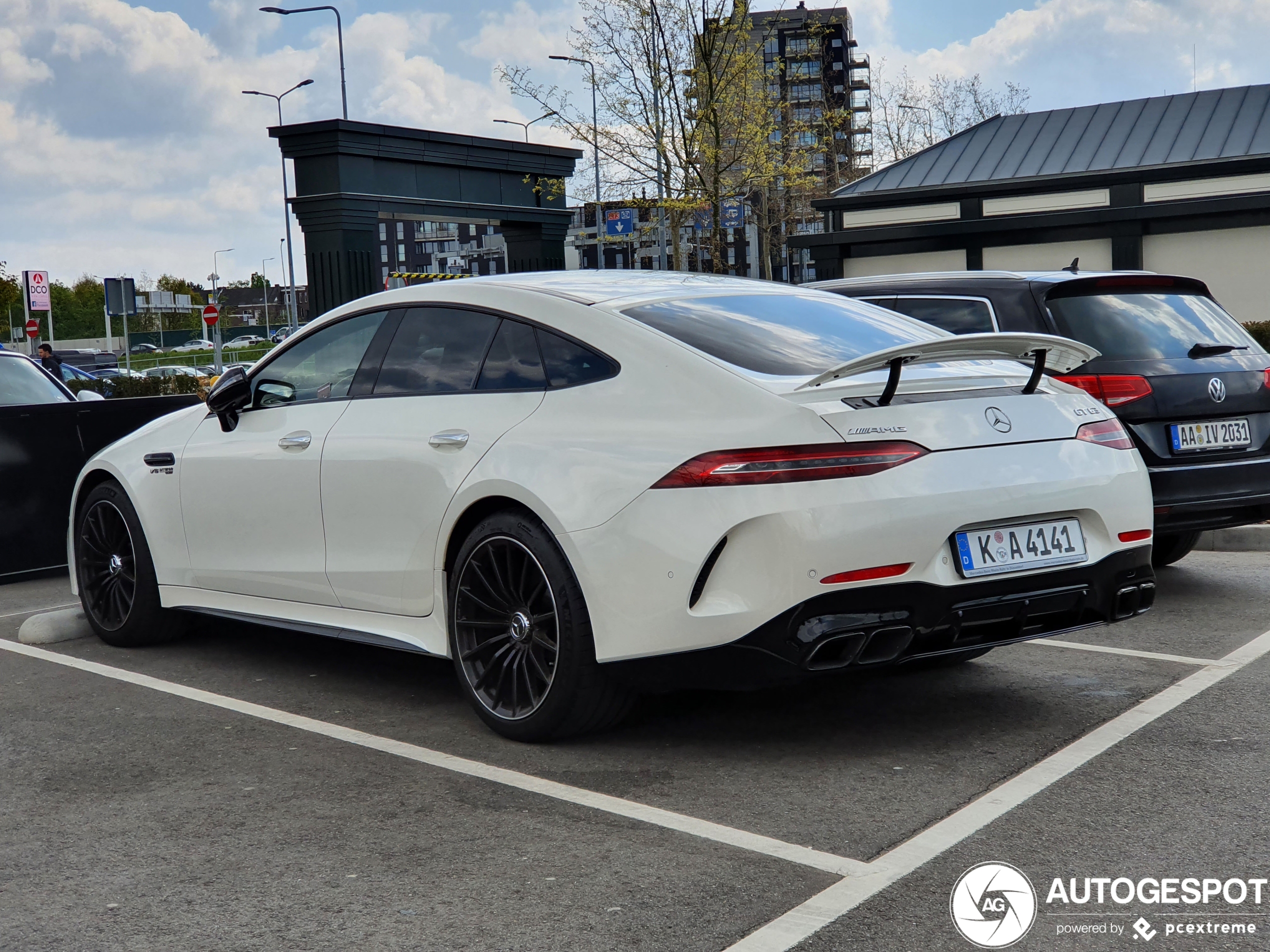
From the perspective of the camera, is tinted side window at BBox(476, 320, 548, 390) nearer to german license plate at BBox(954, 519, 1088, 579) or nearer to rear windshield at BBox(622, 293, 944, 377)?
rear windshield at BBox(622, 293, 944, 377)

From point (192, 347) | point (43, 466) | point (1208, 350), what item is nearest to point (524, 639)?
point (1208, 350)

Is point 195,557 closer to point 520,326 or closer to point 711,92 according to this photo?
point 520,326

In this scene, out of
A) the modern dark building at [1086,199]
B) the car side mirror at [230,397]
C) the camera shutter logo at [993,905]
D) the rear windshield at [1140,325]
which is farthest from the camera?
the modern dark building at [1086,199]

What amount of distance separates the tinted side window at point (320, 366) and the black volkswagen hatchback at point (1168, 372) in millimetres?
3069

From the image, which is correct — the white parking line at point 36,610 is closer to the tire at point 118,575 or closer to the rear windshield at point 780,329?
the tire at point 118,575

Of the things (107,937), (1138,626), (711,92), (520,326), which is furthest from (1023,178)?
(107,937)

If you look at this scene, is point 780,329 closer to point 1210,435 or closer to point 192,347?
point 1210,435

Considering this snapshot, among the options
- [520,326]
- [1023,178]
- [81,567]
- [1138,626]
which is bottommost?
[1138,626]

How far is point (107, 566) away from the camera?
256 inches

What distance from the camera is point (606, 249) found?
416 feet

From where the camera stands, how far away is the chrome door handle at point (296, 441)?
17.3 ft

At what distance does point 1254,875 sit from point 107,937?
2.53 metres

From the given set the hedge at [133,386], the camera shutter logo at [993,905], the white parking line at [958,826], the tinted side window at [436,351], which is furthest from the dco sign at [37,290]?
the camera shutter logo at [993,905]

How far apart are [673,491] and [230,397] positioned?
97.3 inches
